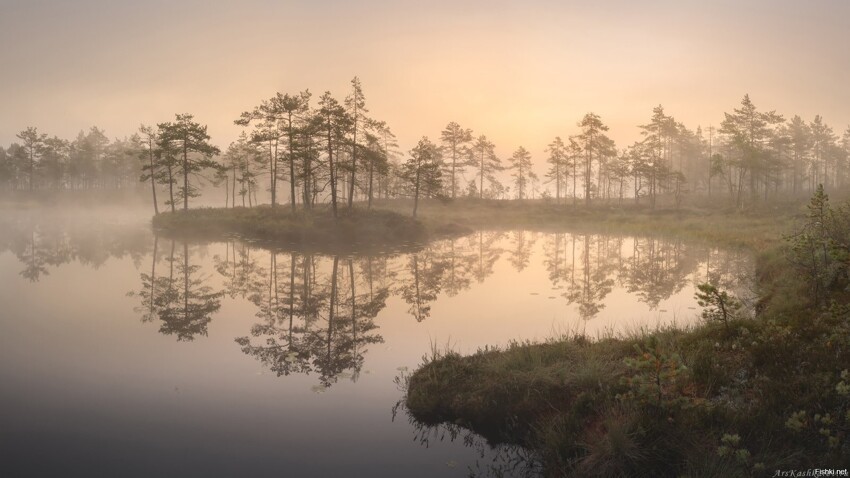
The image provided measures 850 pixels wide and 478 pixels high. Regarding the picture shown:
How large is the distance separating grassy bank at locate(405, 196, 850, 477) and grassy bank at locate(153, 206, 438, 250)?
24683mm

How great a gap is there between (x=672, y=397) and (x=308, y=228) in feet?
112

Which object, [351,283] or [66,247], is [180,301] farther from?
[66,247]

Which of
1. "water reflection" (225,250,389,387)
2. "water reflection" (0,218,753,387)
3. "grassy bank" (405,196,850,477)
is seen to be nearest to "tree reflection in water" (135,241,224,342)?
"water reflection" (0,218,753,387)

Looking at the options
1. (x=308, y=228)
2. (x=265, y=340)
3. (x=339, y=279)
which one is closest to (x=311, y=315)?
(x=265, y=340)

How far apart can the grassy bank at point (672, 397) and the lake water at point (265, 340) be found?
88cm

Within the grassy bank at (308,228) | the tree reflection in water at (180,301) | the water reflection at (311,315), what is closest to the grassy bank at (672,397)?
the water reflection at (311,315)

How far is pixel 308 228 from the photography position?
3784 centimetres

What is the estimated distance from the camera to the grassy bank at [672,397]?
5348 millimetres

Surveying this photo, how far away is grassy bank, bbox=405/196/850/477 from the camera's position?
5348mm

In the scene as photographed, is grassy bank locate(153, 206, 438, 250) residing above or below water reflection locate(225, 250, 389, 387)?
above

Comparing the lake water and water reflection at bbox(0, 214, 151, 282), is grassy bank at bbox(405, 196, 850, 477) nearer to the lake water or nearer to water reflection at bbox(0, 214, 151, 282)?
the lake water

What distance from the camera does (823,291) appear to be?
9.45 m

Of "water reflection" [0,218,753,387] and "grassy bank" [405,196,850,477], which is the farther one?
"water reflection" [0,218,753,387]

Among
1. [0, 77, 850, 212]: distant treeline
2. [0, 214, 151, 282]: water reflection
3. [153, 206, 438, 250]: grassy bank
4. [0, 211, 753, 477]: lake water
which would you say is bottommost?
[0, 211, 753, 477]: lake water
